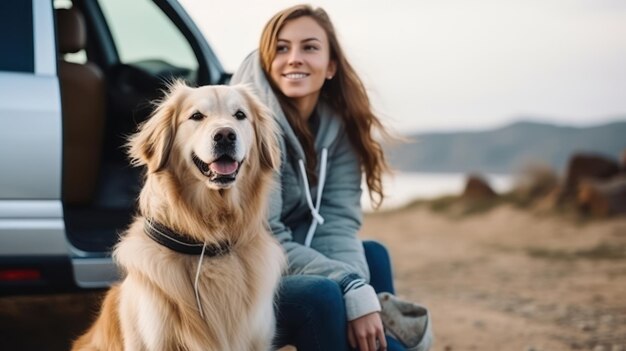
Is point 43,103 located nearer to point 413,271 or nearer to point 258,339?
point 258,339

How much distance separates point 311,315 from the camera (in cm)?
292

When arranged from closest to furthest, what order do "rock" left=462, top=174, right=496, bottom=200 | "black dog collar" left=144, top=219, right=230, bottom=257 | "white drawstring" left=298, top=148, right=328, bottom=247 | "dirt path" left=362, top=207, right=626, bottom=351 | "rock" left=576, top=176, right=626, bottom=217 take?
"black dog collar" left=144, top=219, right=230, bottom=257
"white drawstring" left=298, top=148, right=328, bottom=247
"dirt path" left=362, top=207, right=626, bottom=351
"rock" left=576, top=176, right=626, bottom=217
"rock" left=462, top=174, right=496, bottom=200

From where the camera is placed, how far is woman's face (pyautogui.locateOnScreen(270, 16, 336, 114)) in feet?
10.8

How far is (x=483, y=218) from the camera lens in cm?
1223

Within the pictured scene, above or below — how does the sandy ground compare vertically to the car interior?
below

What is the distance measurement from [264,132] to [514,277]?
17.7ft

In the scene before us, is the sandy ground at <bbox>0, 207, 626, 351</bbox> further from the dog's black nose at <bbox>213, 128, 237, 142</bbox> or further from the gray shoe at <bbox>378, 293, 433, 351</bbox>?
the dog's black nose at <bbox>213, 128, 237, 142</bbox>

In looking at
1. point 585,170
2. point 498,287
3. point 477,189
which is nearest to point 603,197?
point 585,170

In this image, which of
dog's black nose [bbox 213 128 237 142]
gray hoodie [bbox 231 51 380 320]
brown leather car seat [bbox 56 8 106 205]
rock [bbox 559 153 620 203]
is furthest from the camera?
rock [bbox 559 153 620 203]

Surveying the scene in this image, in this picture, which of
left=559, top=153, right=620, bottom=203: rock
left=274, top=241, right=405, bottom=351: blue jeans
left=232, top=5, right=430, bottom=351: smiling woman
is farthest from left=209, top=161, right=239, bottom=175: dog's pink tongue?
left=559, top=153, right=620, bottom=203: rock

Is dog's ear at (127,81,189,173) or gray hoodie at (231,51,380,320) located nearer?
dog's ear at (127,81,189,173)

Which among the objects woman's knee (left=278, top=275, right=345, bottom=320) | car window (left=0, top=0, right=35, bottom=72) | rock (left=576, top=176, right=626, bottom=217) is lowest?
rock (left=576, top=176, right=626, bottom=217)

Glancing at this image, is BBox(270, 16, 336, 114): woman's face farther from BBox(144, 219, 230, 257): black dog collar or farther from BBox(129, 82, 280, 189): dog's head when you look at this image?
BBox(144, 219, 230, 257): black dog collar

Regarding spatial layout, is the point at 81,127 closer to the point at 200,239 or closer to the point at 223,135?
the point at 200,239
